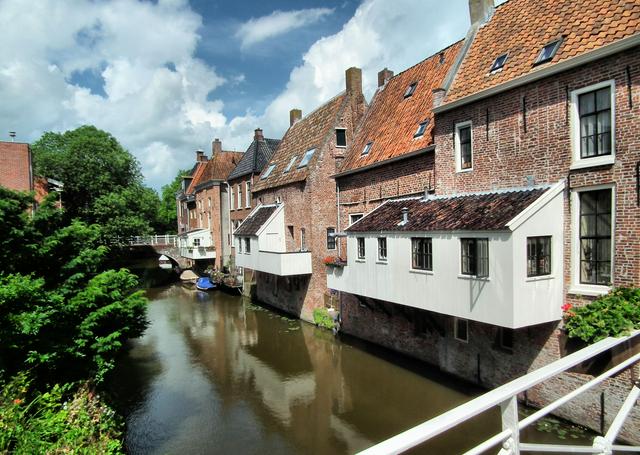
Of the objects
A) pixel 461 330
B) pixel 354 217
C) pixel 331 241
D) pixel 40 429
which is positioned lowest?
pixel 461 330

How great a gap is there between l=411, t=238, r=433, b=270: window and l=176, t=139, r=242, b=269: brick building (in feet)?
78.1

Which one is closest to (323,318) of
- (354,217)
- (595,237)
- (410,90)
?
(354,217)

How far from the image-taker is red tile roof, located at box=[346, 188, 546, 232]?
9.79 m

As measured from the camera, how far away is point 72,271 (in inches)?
410

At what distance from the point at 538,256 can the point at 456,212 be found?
2.41 metres

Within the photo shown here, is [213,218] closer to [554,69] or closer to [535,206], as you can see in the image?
[535,206]

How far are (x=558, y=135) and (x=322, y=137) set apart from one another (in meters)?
12.8

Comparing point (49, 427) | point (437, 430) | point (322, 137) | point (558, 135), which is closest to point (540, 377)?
point (437, 430)

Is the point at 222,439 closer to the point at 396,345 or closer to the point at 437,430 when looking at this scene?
the point at 396,345

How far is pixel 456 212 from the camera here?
37.2 ft

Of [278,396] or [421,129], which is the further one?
[421,129]

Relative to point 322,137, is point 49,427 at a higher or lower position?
lower

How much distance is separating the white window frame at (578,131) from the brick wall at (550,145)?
0.25ft

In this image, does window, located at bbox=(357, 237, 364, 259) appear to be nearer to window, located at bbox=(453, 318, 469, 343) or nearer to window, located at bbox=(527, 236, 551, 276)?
window, located at bbox=(453, 318, 469, 343)
